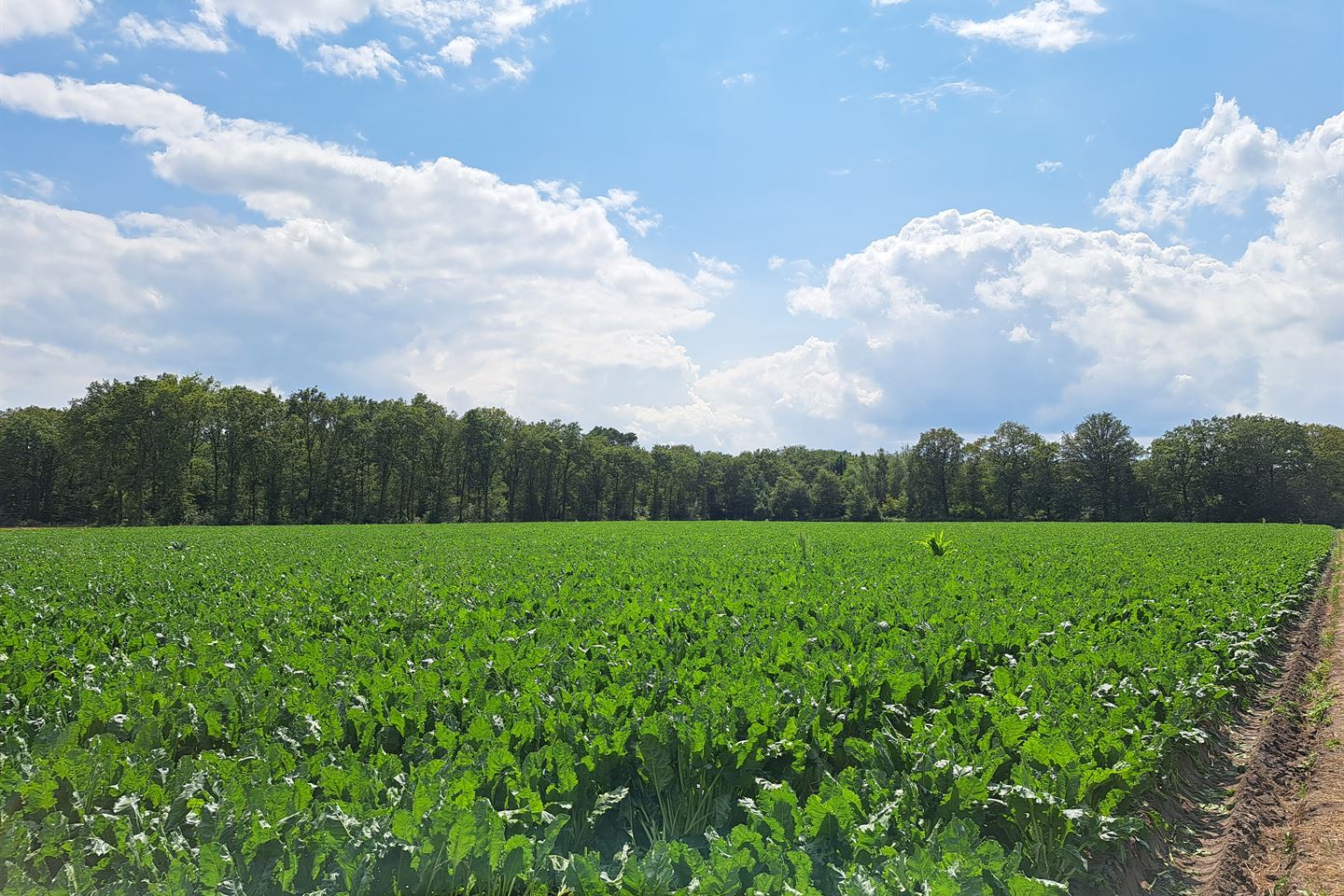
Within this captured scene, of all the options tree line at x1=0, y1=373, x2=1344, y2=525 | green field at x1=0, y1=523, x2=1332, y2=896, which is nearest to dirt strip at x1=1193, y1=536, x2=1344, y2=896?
green field at x1=0, y1=523, x2=1332, y2=896

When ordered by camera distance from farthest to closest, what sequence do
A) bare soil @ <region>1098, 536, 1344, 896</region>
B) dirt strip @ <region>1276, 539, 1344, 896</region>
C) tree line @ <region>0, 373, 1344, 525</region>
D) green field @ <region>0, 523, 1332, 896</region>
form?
tree line @ <region>0, 373, 1344, 525</region> → dirt strip @ <region>1276, 539, 1344, 896</region> → bare soil @ <region>1098, 536, 1344, 896</region> → green field @ <region>0, 523, 1332, 896</region>

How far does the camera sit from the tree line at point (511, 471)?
65.1 metres

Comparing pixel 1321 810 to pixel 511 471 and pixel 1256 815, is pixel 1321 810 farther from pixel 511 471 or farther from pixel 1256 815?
pixel 511 471

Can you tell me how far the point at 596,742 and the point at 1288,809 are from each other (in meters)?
6.58

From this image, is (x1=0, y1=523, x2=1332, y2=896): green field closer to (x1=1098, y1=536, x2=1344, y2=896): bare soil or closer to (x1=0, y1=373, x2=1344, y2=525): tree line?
(x1=1098, y1=536, x2=1344, y2=896): bare soil

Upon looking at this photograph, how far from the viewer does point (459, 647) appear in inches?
318

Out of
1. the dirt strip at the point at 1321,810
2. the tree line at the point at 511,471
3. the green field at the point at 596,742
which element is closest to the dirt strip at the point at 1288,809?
the dirt strip at the point at 1321,810

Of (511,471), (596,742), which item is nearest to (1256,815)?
(596,742)

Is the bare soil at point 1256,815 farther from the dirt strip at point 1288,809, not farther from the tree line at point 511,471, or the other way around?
the tree line at point 511,471

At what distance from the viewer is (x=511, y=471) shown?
92062 mm

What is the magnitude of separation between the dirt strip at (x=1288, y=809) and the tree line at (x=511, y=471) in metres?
75.3

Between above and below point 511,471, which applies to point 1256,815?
below

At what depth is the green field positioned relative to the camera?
12.4 ft

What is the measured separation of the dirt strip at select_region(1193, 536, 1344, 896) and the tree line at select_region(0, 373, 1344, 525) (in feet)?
247
